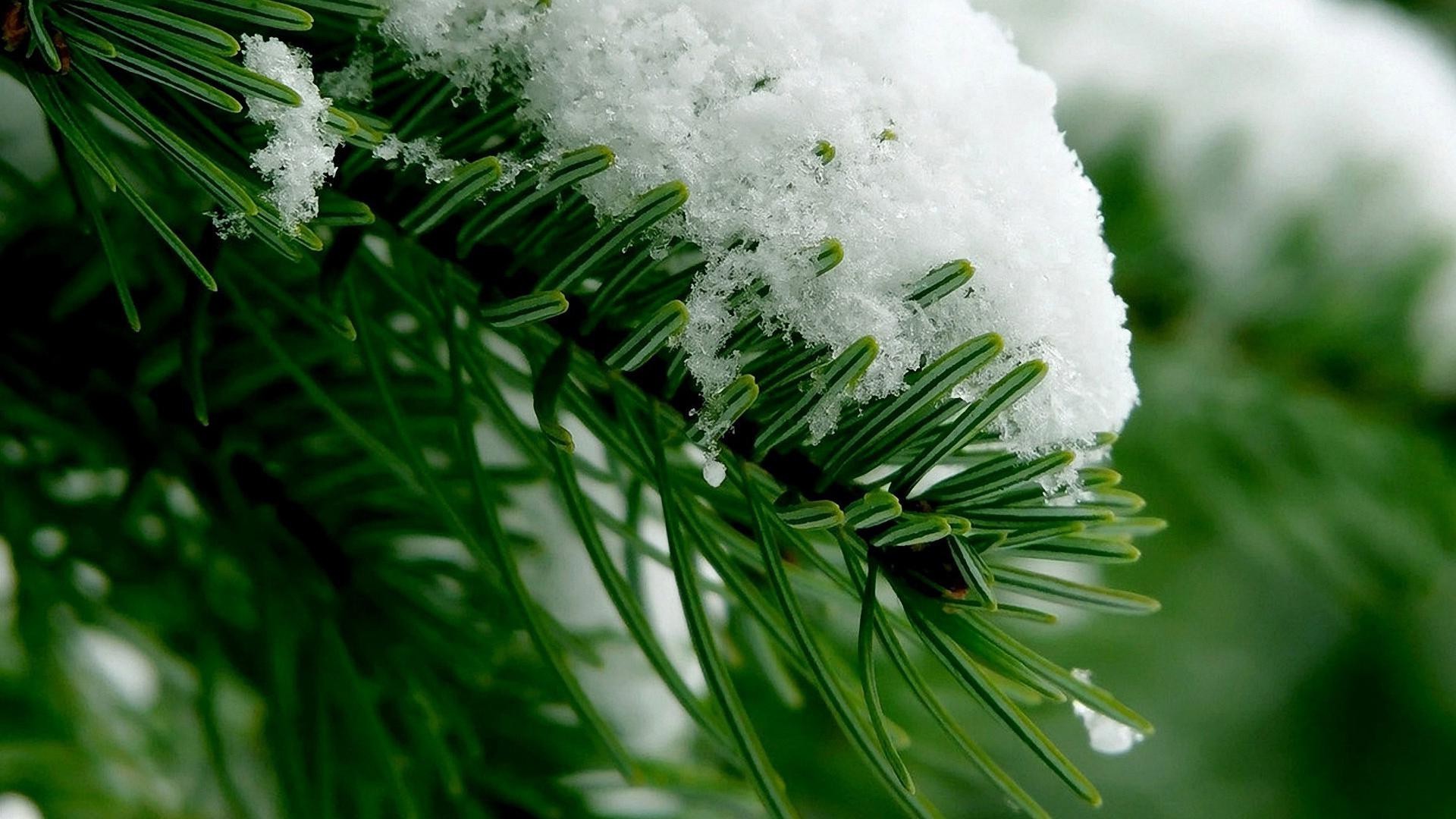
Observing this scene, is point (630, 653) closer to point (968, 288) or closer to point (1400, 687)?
point (968, 288)

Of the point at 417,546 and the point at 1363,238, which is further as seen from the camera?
the point at 1363,238

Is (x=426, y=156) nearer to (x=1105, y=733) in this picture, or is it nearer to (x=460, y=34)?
(x=460, y=34)

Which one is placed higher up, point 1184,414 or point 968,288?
point 1184,414

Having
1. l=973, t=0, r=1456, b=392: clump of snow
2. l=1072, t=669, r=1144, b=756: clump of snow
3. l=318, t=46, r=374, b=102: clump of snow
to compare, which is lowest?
l=1072, t=669, r=1144, b=756: clump of snow

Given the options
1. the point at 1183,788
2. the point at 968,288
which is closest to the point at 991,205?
the point at 968,288

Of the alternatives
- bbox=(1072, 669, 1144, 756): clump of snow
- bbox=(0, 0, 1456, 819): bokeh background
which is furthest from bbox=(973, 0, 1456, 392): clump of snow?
bbox=(1072, 669, 1144, 756): clump of snow

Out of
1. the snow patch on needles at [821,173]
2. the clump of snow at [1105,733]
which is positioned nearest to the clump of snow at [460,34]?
the snow patch on needles at [821,173]

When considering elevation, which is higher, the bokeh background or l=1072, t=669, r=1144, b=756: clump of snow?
the bokeh background

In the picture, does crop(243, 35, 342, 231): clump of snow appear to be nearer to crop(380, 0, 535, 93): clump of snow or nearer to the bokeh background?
crop(380, 0, 535, 93): clump of snow
